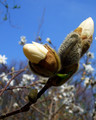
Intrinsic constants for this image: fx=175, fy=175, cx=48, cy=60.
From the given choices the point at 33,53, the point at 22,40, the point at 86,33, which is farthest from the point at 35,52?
the point at 22,40

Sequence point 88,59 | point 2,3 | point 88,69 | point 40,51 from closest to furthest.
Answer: point 40,51 → point 2,3 → point 88,69 → point 88,59

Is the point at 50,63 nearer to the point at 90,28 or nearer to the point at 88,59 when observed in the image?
the point at 90,28

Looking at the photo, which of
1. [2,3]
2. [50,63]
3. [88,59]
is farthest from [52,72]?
[88,59]

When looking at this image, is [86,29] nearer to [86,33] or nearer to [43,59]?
[86,33]

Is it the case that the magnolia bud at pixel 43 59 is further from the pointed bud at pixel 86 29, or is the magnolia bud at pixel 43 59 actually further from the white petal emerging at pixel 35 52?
the pointed bud at pixel 86 29

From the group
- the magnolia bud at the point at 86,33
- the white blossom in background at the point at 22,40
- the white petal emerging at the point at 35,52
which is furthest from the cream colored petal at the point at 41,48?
the white blossom in background at the point at 22,40

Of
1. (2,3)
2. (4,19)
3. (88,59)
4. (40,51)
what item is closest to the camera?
(40,51)

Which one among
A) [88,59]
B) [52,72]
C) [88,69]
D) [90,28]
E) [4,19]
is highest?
[4,19]

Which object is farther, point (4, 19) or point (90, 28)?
point (4, 19)
